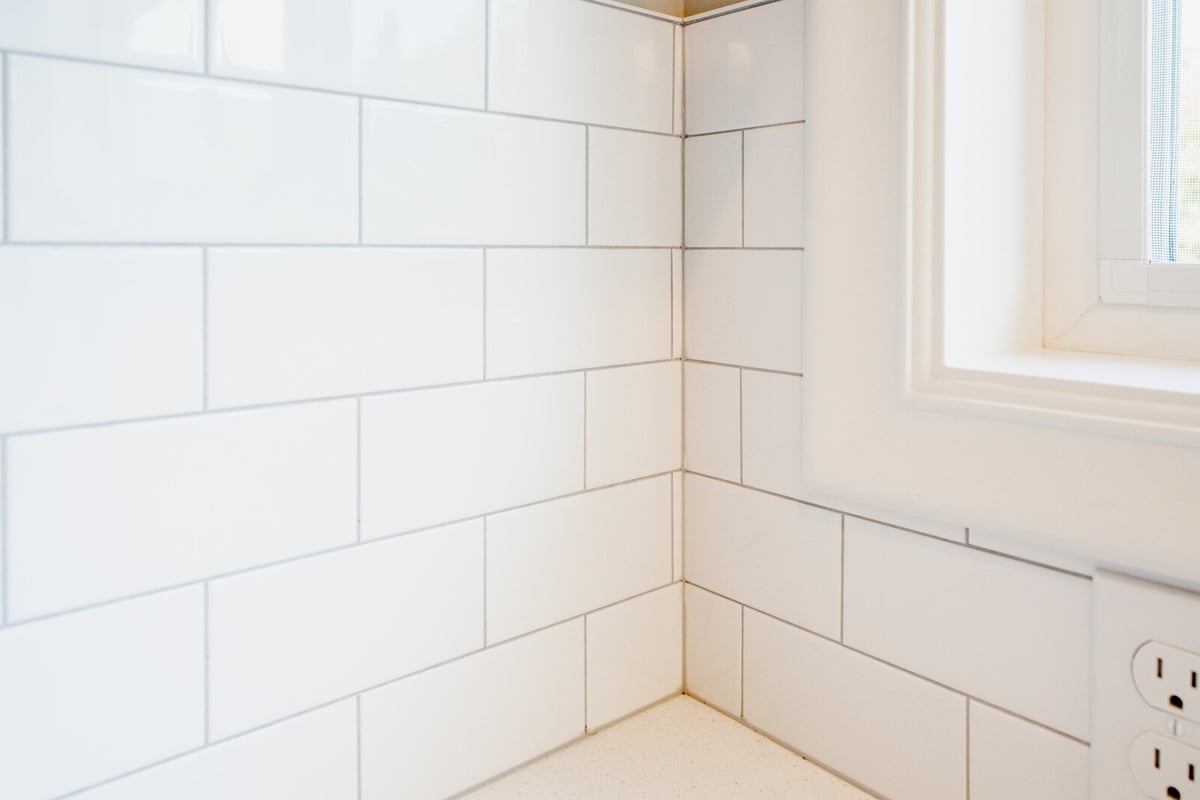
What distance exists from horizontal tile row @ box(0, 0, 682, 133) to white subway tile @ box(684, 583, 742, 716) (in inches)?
22.7

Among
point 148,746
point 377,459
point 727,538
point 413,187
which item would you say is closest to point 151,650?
point 148,746

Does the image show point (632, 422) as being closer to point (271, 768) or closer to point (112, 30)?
point (271, 768)

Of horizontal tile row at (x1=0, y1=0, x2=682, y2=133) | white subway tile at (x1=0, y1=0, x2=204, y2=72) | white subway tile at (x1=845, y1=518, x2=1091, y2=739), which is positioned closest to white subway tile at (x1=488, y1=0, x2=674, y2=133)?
horizontal tile row at (x1=0, y1=0, x2=682, y2=133)

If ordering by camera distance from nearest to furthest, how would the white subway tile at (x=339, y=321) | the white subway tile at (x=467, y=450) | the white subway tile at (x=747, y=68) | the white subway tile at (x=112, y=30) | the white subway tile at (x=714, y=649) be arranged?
the white subway tile at (x=112, y=30), the white subway tile at (x=339, y=321), the white subway tile at (x=467, y=450), the white subway tile at (x=747, y=68), the white subway tile at (x=714, y=649)

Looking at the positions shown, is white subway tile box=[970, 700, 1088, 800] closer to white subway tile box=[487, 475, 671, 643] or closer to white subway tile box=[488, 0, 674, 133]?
white subway tile box=[487, 475, 671, 643]

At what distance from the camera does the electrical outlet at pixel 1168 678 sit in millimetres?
675

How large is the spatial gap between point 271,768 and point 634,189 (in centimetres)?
70

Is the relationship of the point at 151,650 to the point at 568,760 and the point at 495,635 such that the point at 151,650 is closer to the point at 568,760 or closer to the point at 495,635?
the point at 495,635

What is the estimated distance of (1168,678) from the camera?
69 centimetres

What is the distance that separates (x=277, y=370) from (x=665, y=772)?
23.0 inches

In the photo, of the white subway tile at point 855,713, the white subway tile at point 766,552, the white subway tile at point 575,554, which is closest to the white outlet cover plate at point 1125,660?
the white subway tile at point 855,713

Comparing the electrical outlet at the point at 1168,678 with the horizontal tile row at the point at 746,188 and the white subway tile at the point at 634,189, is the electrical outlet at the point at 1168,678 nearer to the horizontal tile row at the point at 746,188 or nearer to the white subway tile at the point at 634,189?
the horizontal tile row at the point at 746,188

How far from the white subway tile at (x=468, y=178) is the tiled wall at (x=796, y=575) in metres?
0.19

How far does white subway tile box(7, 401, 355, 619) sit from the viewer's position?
2.11ft
